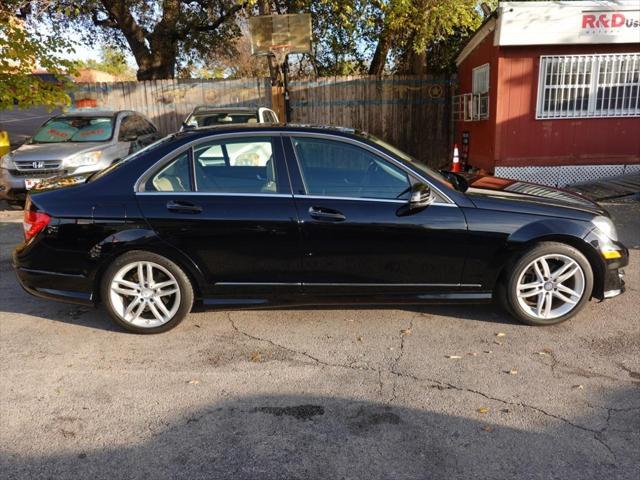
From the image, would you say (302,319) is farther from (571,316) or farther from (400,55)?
(400,55)

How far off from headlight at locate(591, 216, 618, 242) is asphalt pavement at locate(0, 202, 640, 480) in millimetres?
698

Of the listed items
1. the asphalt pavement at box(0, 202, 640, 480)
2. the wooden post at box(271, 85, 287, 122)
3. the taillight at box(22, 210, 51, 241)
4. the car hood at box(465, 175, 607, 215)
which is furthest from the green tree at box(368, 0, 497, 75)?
the taillight at box(22, 210, 51, 241)

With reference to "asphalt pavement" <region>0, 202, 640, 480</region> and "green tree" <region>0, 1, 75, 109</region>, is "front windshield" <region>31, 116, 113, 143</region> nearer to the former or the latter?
"green tree" <region>0, 1, 75, 109</region>

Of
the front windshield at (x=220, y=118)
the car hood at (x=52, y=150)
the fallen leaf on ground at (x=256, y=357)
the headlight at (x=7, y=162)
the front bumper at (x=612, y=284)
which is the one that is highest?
the front windshield at (x=220, y=118)

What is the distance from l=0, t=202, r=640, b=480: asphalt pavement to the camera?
258 centimetres

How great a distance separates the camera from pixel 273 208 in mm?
3877

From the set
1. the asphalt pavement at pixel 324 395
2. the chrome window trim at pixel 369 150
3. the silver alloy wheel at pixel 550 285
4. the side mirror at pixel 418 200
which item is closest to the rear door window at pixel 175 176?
the chrome window trim at pixel 369 150

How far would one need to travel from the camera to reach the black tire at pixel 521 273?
395cm

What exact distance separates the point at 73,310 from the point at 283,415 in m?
2.57

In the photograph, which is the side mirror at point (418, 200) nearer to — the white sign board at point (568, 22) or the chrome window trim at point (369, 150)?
the chrome window trim at point (369, 150)

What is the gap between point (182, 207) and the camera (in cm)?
390

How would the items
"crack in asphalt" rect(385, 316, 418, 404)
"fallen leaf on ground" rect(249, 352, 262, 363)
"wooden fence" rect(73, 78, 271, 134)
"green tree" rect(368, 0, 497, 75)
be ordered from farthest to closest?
"wooden fence" rect(73, 78, 271, 134) < "green tree" rect(368, 0, 497, 75) < "fallen leaf on ground" rect(249, 352, 262, 363) < "crack in asphalt" rect(385, 316, 418, 404)

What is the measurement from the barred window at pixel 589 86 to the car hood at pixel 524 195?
6705mm

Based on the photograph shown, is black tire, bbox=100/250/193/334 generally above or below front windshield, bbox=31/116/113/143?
below
